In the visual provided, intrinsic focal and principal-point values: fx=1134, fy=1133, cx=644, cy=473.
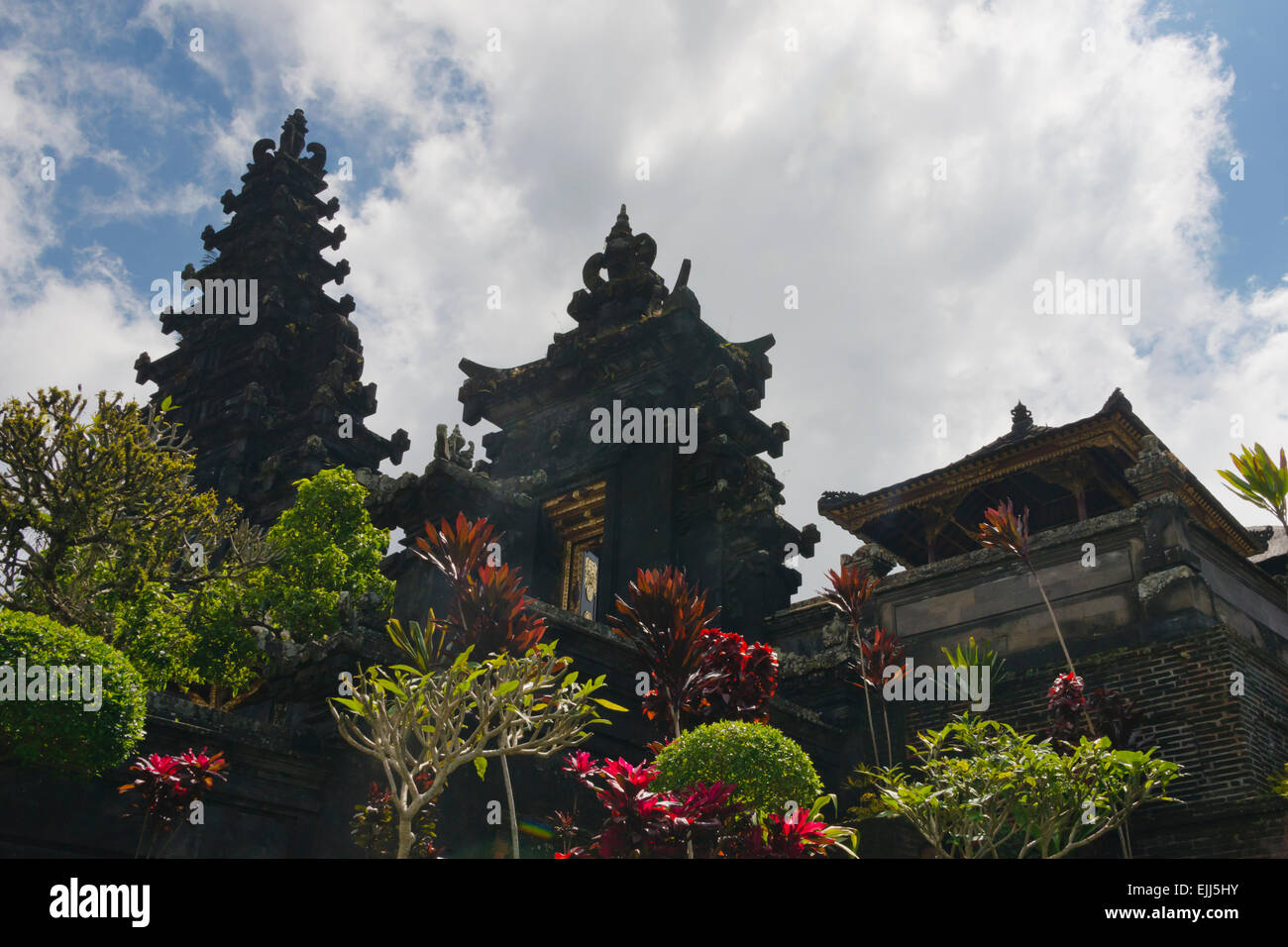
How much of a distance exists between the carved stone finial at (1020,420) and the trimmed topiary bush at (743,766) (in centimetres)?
1112

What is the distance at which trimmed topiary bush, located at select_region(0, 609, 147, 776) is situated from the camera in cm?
1087

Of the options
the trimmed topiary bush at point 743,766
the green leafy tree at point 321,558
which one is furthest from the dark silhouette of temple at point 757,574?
the trimmed topiary bush at point 743,766

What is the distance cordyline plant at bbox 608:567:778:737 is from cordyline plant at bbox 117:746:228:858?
485 centimetres

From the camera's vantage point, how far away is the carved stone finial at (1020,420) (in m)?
20.1

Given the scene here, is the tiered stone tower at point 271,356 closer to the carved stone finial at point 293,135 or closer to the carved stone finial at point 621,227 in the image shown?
the carved stone finial at point 293,135

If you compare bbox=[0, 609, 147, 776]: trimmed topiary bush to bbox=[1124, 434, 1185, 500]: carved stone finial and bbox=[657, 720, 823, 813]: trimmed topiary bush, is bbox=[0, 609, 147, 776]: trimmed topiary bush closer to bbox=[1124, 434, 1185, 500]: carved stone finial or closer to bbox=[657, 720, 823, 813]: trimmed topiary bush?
bbox=[657, 720, 823, 813]: trimmed topiary bush

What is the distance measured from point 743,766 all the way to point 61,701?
662 centimetres

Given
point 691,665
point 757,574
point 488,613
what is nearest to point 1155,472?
point 757,574

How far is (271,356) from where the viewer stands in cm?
3441
